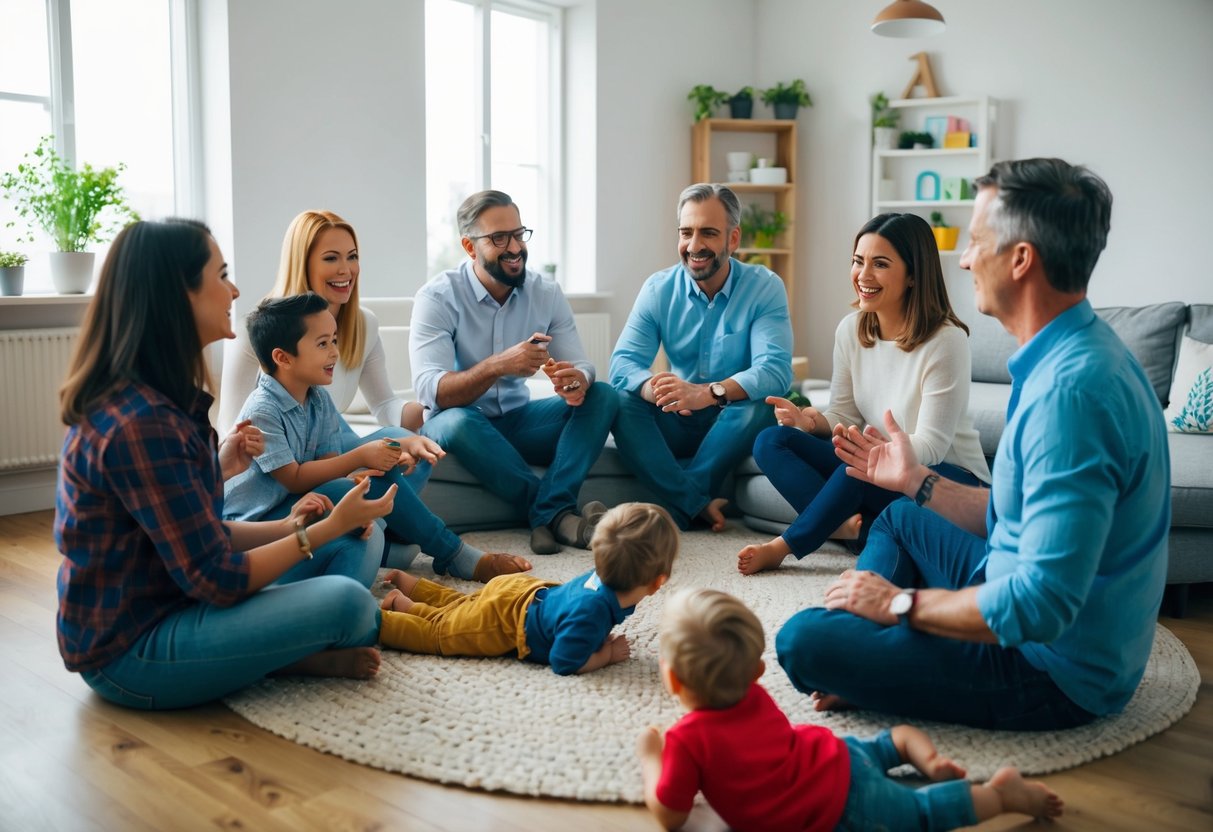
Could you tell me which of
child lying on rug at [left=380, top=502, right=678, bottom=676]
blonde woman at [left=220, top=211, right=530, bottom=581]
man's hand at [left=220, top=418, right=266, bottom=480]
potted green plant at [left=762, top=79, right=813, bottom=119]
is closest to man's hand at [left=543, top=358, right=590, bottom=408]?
blonde woman at [left=220, top=211, right=530, bottom=581]

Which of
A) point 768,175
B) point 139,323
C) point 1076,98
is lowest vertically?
point 139,323

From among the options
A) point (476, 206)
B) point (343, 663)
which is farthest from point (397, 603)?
point (476, 206)

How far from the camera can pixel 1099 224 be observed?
62.5 inches

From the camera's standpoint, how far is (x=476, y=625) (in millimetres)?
2281

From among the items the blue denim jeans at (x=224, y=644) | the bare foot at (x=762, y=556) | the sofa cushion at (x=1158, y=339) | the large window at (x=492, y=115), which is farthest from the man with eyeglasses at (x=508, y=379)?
the large window at (x=492, y=115)

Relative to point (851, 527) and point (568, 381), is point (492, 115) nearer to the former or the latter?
point (568, 381)

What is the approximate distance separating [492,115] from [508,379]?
112 inches

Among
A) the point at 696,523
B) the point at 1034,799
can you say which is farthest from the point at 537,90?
the point at 1034,799

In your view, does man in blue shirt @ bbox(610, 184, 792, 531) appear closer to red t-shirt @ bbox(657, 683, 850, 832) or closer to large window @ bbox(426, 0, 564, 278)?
red t-shirt @ bbox(657, 683, 850, 832)

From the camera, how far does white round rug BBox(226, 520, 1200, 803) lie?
1.77 m

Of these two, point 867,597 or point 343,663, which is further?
point 343,663

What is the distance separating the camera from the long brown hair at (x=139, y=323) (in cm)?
179

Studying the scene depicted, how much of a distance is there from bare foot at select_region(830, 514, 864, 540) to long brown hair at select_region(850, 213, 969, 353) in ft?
1.60

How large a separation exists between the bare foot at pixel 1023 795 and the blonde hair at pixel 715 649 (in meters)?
0.42
